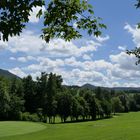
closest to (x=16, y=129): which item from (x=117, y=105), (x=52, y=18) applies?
(x=52, y=18)

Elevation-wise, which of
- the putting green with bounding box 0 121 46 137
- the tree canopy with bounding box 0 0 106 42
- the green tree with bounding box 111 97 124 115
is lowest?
the putting green with bounding box 0 121 46 137

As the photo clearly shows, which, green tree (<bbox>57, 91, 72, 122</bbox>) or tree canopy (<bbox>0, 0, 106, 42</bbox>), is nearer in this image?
tree canopy (<bbox>0, 0, 106, 42</bbox>)

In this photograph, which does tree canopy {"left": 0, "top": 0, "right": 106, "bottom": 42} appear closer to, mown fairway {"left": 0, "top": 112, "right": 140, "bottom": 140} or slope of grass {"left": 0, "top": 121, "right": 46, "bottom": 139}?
mown fairway {"left": 0, "top": 112, "right": 140, "bottom": 140}

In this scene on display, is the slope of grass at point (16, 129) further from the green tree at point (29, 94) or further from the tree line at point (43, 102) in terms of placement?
the green tree at point (29, 94)

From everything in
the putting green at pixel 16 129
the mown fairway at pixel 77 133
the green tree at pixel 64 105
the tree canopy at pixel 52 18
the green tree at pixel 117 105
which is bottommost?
the mown fairway at pixel 77 133

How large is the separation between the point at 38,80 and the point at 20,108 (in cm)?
2063

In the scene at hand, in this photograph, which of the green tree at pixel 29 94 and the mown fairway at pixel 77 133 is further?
the green tree at pixel 29 94

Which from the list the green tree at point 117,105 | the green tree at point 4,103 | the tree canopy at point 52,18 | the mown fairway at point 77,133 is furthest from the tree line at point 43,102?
the tree canopy at point 52,18

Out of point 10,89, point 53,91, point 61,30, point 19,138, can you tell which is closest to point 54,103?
point 53,91

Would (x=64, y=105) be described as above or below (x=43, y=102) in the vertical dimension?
below

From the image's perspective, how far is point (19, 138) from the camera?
38625 millimetres

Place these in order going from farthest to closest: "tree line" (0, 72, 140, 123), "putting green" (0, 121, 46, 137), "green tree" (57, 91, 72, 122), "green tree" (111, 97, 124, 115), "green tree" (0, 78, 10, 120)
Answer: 1. "green tree" (111, 97, 124, 115)
2. "green tree" (57, 91, 72, 122)
3. "tree line" (0, 72, 140, 123)
4. "green tree" (0, 78, 10, 120)
5. "putting green" (0, 121, 46, 137)

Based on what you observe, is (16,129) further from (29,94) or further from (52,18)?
(29,94)

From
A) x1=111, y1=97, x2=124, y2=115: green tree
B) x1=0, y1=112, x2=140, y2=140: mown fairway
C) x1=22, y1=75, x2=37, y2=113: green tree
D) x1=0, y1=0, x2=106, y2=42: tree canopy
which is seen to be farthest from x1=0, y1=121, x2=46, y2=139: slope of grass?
x1=111, y1=97, x2=124, y2=115: green tree
